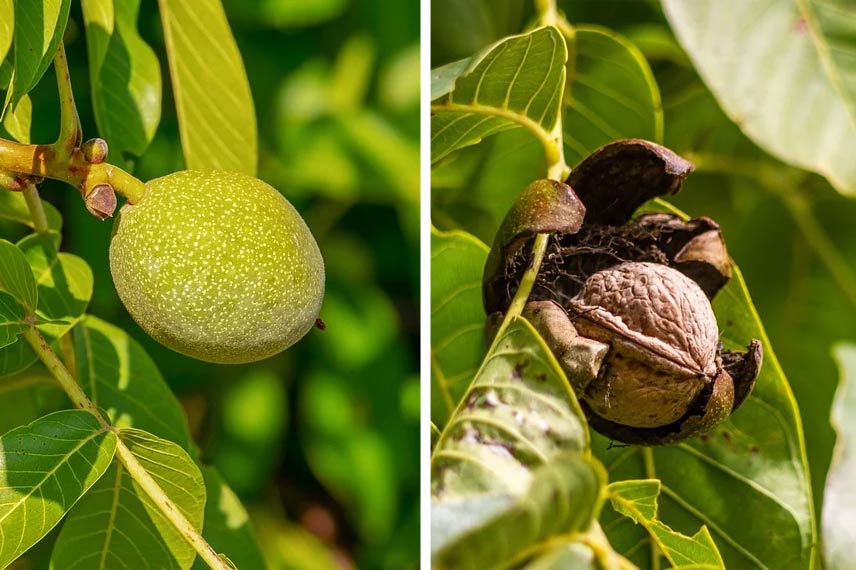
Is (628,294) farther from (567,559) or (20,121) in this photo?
(20,121)

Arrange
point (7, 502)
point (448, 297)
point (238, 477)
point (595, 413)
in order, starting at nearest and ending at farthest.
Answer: point (7, 502), point (595, 413), point (448, 297), point (238, 477)

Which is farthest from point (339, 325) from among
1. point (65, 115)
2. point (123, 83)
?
point (65, 115)

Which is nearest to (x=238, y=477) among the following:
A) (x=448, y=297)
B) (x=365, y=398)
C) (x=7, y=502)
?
(x=365, y=398)

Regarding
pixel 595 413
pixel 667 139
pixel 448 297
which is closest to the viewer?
pixel 595 413

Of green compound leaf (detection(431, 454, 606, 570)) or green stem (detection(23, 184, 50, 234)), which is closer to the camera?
green compound leaf (detection(431, 454, 606, 570))

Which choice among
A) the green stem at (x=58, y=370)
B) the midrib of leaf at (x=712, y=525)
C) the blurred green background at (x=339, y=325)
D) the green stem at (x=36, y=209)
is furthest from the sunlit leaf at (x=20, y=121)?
the midrib of leaf at (x=712, y=525)

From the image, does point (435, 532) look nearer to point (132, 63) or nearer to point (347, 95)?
point (132, 63)

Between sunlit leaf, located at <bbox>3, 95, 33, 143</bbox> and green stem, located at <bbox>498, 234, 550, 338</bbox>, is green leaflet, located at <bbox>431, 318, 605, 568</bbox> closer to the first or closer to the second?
green stem, located at <bbox>498, 234, 550, 338</bbox>

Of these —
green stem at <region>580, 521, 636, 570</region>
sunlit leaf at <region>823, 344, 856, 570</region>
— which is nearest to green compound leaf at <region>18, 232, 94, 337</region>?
green stem at <region>580, 521, 636, 570</region>
